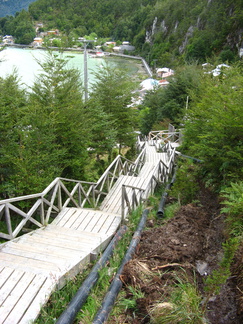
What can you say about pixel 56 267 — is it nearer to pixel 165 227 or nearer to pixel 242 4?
pixel 165 227

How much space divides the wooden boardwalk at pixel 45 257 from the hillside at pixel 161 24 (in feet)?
32.9

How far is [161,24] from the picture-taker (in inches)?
3846

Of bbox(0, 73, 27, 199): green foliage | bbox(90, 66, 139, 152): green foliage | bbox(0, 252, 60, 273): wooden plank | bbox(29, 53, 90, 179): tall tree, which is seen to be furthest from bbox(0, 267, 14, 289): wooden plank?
bbox(90, 66, 139, 152): green foliage

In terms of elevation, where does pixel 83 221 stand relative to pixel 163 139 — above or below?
above

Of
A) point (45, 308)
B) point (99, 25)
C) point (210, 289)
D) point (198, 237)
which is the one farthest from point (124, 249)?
point (99, 25)

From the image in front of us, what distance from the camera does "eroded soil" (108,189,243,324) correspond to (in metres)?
2.84

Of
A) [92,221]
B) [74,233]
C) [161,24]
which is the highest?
[161,24]

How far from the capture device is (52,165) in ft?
23.8

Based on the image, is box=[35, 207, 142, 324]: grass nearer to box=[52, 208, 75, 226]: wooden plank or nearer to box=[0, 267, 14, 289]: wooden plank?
box=[0, 267, 14, 289]: wooden plank

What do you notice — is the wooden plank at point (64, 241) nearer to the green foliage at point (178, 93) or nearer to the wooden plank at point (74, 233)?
the wooden plank at point (74, 233)

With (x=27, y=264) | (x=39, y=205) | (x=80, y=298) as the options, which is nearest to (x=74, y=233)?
(x=27, y=264)

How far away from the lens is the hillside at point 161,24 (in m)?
56.0

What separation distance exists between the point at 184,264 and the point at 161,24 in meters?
108

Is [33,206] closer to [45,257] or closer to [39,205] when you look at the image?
[45,257]
